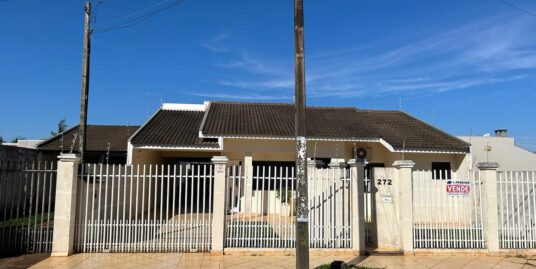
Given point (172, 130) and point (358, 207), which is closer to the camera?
point (358, 207)

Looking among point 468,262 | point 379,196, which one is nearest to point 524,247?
point 468,262

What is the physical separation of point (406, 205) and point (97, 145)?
19.3 metres

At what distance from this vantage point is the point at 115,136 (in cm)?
2572

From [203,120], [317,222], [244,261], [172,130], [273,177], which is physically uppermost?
[203,120]

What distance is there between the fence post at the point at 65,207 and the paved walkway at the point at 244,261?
0.27 metres

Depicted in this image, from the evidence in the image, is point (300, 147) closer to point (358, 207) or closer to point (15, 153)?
point (358, 207)

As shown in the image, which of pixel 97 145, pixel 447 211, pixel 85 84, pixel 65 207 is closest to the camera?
pixel 65 207

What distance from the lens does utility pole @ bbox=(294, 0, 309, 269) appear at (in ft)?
21.7

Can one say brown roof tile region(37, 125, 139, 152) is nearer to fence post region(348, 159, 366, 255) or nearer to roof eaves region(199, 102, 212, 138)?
roof eaves region(199, 102, 212, 138)

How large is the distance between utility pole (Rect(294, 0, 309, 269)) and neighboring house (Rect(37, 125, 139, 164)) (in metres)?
15.3

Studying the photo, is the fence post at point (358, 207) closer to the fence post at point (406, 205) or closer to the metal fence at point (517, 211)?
the fence post at point (406, 205)

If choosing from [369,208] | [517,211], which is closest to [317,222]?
[369,208]

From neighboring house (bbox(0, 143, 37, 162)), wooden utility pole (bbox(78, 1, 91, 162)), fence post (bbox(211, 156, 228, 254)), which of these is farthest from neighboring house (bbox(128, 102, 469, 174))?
fence post (bbox(211, 156, 228, 254))

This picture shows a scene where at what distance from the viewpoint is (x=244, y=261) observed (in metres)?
8.44
